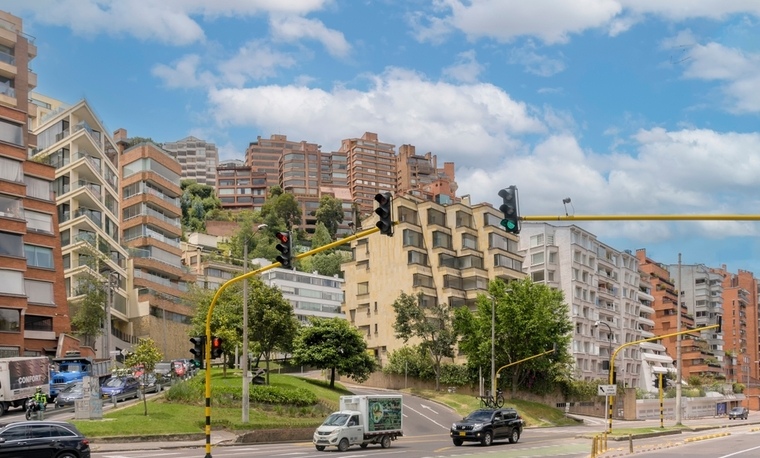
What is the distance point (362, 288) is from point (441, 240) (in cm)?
1091

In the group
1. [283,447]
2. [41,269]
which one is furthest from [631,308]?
[283,447]

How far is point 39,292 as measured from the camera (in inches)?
2751

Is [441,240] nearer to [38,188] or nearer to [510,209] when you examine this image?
[38,188]

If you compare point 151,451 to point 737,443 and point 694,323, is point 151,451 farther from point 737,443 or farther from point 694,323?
point 694,323

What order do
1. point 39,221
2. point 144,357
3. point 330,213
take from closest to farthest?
point 144,357 < point 39,221 < point 330,213

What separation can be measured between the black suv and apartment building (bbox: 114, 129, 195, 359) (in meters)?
51.8

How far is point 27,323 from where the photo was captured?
68.9 meters

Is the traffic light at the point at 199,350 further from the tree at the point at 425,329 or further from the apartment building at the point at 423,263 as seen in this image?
the apartment building at the point at 423,263

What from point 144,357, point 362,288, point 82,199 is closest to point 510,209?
point 144,357

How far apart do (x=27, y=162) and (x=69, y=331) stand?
14.5m

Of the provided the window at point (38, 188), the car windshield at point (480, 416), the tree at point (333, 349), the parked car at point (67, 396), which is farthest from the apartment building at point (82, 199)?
the car windshield at point (480, 416)

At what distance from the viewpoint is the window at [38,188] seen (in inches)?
2768

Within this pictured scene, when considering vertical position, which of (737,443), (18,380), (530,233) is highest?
(530,233)

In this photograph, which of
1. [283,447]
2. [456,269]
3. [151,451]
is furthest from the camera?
[456,269]
